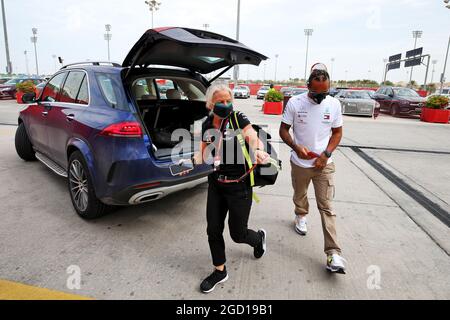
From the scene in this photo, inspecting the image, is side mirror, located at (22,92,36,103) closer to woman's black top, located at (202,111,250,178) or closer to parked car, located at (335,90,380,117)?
woman's black top, located at (202,111,250,178)

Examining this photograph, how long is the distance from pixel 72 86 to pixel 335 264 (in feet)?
11.5

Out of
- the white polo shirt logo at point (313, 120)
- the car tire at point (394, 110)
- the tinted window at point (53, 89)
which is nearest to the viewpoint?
the white polo shirt logo at point (313, 120)

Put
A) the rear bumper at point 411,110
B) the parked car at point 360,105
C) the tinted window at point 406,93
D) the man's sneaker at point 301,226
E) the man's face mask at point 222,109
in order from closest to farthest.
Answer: the man's face mask at point 222,109
the man's sneaker at point 301,226
the parked car at point 360,105
the rear bumper at point 411,110
the tinted window at point 406,93

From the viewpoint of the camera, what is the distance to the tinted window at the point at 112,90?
3024 mm

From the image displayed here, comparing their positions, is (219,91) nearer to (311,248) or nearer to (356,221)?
(311,248)

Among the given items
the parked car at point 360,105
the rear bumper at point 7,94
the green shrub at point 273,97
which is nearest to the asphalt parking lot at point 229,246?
the green shrub at point 273,97

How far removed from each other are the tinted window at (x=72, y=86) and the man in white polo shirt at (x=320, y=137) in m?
2.46

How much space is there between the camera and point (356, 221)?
3598 mm

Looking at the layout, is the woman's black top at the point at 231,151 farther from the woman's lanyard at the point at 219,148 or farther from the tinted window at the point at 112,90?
the tinted window at the point at 112,90

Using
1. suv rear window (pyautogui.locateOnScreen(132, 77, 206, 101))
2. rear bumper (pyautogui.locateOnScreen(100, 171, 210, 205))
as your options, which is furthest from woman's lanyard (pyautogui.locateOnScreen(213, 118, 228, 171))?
suv rear window (pyautogui.locateOnScreen(132, 77, 206, 101))

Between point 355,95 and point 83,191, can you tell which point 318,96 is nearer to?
point 83,191

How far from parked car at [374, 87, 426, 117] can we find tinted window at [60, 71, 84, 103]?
1593 cm

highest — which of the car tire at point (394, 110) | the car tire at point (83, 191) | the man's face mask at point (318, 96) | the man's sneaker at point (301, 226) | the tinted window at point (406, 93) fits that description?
the tinted window at point (406, 93)

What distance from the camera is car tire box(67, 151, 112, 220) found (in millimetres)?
3150
